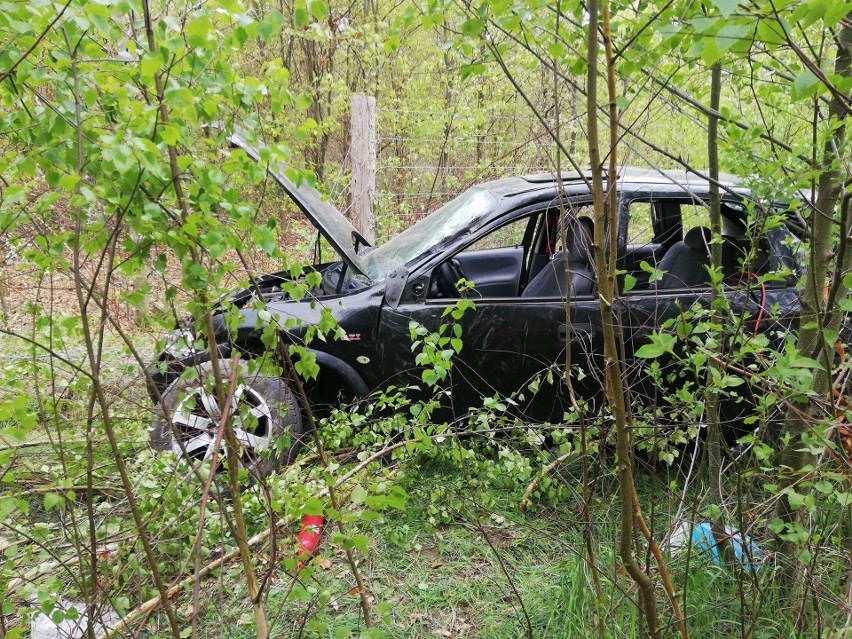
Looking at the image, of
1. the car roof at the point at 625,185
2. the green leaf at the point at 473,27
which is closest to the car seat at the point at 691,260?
the car roof at the point at 625,185

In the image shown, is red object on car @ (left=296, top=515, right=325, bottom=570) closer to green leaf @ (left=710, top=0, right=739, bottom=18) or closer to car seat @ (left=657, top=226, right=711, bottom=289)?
green leaf @ (left=710, top=0, right=739, bottom=18)

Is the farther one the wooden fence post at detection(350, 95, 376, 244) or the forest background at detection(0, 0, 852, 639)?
the wooden fence post at detection(350, 95, 376, 244)

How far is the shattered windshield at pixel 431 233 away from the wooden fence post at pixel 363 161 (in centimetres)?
254

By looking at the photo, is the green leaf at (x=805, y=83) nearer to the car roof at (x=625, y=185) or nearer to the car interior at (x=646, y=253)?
the car interior at (x=646, y=253)

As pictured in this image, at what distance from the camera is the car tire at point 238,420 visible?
71.1 inches

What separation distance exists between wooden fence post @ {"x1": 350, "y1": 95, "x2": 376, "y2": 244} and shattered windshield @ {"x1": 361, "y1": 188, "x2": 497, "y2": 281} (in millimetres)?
2542

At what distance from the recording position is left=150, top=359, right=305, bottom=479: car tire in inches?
71.1

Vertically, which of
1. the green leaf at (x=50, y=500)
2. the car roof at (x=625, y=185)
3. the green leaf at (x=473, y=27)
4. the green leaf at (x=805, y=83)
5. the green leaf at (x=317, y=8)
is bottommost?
the green leaf at (x=50, y=500)

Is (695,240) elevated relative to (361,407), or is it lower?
elevated

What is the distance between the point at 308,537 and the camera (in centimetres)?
284

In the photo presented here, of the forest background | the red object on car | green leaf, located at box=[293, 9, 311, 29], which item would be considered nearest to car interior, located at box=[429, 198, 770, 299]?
the forest background

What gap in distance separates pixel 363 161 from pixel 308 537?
16.8 feet

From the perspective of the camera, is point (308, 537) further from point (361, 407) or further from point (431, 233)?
point (431, 233)

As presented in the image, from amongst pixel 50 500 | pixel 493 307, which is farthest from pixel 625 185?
pixel 50 500
